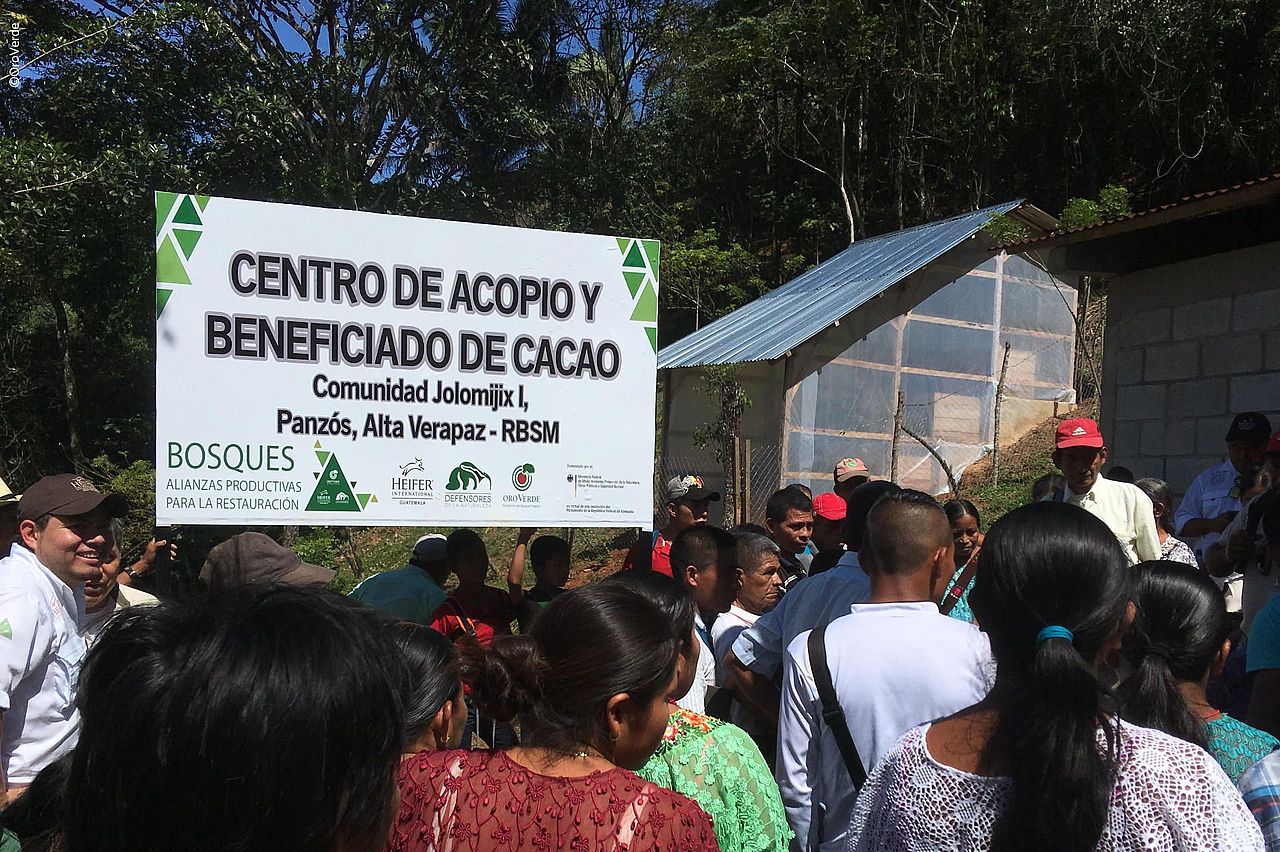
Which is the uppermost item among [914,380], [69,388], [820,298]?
[820,298]

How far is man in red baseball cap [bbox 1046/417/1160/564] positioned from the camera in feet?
17.4

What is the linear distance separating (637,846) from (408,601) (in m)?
3.23

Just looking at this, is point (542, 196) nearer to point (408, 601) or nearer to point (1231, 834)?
point (408, 601)

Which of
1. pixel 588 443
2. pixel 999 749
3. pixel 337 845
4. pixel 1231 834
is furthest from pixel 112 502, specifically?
pixel 1231 834

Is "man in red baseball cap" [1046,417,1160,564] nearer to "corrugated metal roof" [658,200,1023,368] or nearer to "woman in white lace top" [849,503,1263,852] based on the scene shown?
"woman in white lace top" [849,503,1263,852]

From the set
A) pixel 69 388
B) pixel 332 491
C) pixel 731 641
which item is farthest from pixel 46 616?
pixel 69 388

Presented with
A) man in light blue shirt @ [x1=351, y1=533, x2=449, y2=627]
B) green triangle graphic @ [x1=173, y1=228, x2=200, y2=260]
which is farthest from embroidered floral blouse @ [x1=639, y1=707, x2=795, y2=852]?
green triangle graphic @ [x1=173, y1=228, x2=200, y2=260]

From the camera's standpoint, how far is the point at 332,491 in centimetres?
430

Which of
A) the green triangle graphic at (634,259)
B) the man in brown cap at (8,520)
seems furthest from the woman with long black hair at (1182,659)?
the man in brown cap at (8,520)

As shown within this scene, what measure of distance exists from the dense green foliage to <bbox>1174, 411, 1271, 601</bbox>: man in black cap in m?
8.04

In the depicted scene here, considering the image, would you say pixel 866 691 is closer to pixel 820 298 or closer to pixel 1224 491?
pixel 1224 491

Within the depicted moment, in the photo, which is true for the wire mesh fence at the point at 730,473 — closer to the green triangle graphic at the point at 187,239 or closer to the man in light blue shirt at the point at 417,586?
the man in light blue shirt at the point at 417,586

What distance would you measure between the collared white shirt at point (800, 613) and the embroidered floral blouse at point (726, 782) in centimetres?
101

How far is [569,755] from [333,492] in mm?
2606
